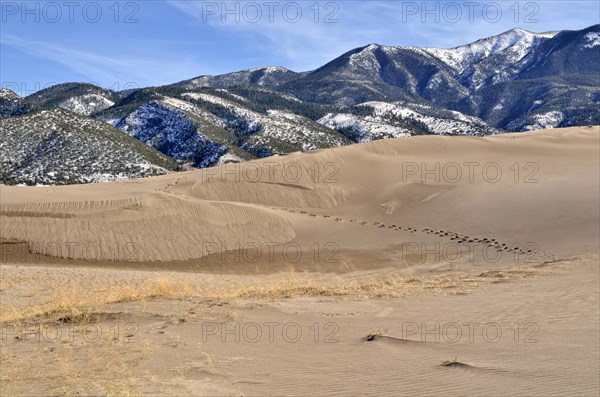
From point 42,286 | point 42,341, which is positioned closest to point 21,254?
point 42,286

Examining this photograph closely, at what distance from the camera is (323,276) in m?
17.3

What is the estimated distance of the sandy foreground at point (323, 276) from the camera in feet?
22.6

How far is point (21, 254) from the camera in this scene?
20.0 meters

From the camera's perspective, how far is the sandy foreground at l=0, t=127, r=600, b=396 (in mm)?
6879

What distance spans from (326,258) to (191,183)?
12069 mm

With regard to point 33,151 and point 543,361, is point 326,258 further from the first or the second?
point 33,151

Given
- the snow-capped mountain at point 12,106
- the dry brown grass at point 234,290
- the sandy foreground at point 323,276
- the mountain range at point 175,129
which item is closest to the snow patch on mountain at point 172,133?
the mountain range at point 175,129

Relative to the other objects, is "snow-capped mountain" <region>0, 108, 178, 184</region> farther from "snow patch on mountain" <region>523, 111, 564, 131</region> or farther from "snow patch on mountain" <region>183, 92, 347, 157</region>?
"snow patch on mountain" <region>523, 111, 564, 131</region>

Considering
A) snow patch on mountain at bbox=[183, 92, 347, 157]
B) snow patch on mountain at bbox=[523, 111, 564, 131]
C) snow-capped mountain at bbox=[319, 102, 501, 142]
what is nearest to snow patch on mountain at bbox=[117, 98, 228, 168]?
snow patch on mountain at bbox=[183, 92, 347, 157]

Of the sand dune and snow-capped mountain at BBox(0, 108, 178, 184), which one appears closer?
the sand dune

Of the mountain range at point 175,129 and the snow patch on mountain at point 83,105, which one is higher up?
the snow patch on mountain at point 83,105

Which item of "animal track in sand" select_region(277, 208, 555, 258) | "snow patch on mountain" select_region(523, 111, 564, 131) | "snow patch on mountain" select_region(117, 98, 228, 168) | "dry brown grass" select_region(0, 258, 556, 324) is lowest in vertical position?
"dry brown grass" select_region(0, 258, 556, 324)

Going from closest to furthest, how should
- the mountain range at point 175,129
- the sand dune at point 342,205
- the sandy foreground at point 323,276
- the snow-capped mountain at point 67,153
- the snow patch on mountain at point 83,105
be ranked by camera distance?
1. the sandy foreground at point 323,276
2. the sand dune at point 342,205
3. the snow-capped mountain at point 67,153
4. the mountain range at point 175,129
5. the snow patch on mountain at point 83,105

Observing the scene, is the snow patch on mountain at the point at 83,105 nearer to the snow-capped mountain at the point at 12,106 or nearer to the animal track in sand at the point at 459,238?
the snow-capped mountain at the point at 12,106
